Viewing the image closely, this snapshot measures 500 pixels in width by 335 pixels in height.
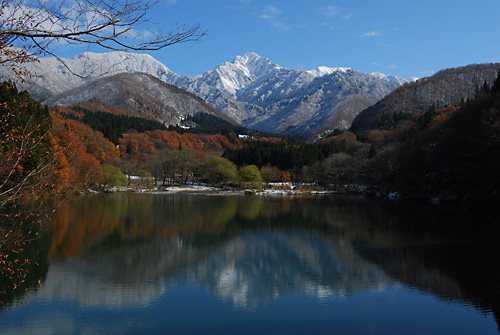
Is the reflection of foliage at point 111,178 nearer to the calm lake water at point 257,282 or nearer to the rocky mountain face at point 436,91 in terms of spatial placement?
the calm lake water at point 257,282

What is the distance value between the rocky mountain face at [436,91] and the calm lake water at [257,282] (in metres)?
126

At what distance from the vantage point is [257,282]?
41.3 feet

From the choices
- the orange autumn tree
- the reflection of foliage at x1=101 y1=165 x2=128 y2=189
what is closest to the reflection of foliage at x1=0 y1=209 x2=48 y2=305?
the orange autumn tree

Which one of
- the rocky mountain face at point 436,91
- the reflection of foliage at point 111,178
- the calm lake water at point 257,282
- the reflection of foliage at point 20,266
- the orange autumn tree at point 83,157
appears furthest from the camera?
the rocky mountain face at point 436,91

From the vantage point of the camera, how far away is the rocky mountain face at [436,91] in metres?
139

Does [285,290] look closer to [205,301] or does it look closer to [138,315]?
[205,301]

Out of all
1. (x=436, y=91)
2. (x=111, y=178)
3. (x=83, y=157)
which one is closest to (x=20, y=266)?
(x=83, y=157)

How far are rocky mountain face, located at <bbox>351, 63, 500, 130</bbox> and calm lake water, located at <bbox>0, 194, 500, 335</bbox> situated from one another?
126 meters

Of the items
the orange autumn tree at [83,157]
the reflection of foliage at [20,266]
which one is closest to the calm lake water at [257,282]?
the reflection of foliage at [20,266]

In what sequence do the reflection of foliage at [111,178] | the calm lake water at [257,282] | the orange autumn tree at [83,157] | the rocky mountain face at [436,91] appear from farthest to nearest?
1. the rocky mountain face at [436,91]
2. the reflection of foliage at [111,178]
3. the orange autumn tree at [83,157]
4. the calm lake water at [257,282]

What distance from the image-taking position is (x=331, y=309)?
10281 millimetres

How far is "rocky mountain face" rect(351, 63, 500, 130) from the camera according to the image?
139375mm

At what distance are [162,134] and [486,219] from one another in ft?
289

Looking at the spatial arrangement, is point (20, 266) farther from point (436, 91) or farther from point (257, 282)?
point (436, 91)
